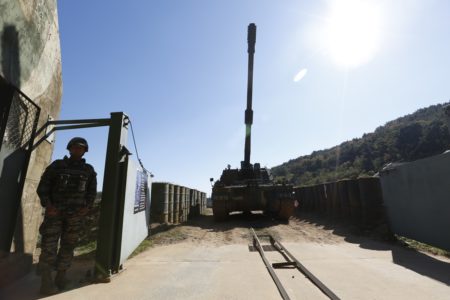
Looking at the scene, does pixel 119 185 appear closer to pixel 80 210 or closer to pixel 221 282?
pixel 80 210

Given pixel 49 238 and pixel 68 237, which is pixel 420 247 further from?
pixel 49 238

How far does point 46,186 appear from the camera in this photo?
3.71m

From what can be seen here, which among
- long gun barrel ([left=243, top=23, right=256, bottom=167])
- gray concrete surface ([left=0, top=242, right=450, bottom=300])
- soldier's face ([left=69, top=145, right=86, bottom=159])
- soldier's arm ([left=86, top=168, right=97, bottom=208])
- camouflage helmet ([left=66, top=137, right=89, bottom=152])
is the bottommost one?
gray concrete surface ([left=0, top=242, right=450, bottom=300])

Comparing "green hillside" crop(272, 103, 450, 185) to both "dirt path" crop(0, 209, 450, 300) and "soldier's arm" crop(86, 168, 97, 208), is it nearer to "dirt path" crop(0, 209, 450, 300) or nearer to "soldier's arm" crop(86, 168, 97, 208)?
"dirt path" crop(0, 209, 450, 300)

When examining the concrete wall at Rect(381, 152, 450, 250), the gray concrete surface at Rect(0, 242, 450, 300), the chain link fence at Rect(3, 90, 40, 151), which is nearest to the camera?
the gray concrete surface at Rect(0, 242, 450, 300)

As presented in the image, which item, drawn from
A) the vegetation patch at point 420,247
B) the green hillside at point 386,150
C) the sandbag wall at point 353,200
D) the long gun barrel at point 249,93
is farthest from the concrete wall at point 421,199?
the green hillside at point 386,150

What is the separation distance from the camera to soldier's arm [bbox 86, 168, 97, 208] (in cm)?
396

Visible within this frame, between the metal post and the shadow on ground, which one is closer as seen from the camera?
the metal post

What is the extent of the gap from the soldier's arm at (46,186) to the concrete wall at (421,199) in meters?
6.91

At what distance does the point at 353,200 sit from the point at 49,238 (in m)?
9.82

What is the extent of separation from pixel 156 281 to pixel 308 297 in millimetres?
2043

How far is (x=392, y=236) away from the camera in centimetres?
759

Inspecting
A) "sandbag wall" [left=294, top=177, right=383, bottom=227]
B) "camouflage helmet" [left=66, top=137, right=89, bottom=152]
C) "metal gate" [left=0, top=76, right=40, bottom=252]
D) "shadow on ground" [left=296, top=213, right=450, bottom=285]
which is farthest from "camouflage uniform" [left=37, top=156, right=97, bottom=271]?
"sandbag wall" [left=294, top=177, right=383, bottom=227]

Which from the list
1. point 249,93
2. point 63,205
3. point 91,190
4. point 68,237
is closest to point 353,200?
point 249,93
